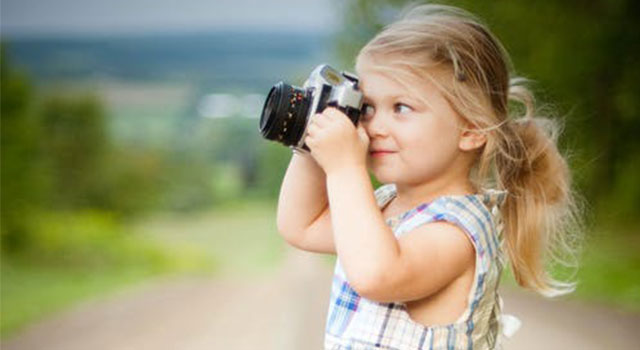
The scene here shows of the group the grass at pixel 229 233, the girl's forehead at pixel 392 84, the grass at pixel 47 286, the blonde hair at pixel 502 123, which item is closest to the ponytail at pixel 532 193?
the blonde hair at pixel 502 123

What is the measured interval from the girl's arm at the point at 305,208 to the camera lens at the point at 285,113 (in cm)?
14

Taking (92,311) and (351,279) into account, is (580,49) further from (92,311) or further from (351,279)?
(351,279)

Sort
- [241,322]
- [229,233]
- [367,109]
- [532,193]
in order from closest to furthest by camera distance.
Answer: [367,109] → [532,193] → [241,322] → [229,233]

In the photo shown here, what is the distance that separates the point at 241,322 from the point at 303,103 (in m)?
3.63

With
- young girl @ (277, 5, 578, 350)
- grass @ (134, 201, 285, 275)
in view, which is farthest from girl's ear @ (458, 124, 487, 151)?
grass @ (134, 201, 285, 275)

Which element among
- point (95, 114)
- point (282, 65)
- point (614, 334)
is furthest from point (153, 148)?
point (614, 334)

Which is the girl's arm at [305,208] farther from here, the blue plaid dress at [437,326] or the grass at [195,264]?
the grass at [195,264]

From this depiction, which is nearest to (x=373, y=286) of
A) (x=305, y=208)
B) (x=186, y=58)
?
(x=305, y=208)

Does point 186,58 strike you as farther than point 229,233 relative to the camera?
No

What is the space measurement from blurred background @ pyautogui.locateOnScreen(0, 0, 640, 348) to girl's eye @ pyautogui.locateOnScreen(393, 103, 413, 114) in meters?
2.76

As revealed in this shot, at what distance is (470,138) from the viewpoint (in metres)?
0.98

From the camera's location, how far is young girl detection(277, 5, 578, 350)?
88 cm

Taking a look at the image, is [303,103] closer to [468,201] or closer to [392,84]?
[392,84]

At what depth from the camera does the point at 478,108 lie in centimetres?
97
